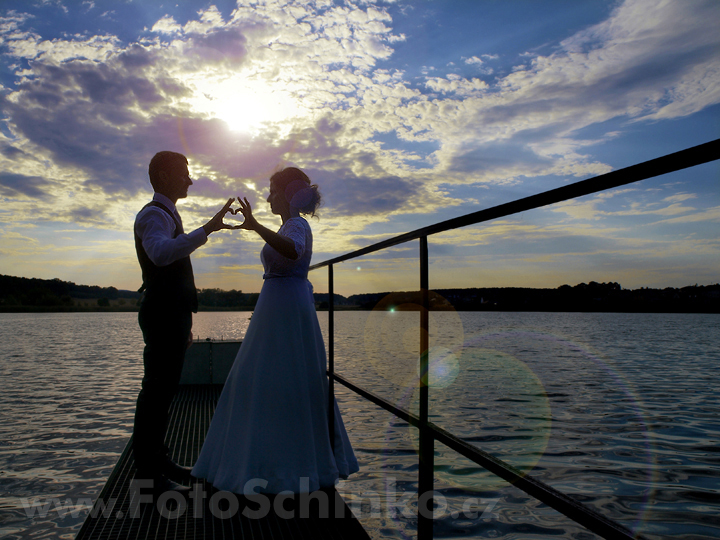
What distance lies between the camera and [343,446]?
8.14 ft

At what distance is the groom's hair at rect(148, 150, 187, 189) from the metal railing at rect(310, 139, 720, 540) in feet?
3.98

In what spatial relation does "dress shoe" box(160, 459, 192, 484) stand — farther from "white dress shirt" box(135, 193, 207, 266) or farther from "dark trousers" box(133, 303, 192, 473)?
"white dress shirt" box(135, 193, 207, 266)

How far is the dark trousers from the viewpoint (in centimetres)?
235

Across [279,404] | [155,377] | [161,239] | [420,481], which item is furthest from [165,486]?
[420,481]

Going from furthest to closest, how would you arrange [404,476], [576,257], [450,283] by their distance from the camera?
[404,476], [450,283], [576,257]

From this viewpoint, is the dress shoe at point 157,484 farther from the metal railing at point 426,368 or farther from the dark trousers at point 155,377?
the metal railing at point 426,368

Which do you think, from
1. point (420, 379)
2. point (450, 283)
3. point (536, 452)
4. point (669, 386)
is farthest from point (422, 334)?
point (669, 386)

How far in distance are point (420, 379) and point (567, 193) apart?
83cm

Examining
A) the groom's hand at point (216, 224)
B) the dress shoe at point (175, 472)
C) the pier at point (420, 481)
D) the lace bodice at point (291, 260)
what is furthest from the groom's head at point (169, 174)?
the dress shoe at point (175, 472)

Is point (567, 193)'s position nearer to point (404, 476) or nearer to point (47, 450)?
point (404, 476)

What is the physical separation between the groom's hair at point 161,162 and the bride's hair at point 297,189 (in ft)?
1.82

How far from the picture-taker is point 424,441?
58.4 inches

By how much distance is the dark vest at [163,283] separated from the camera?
2.36 metres

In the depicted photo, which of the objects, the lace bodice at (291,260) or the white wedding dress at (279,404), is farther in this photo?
the lace bodice at (291,260)
